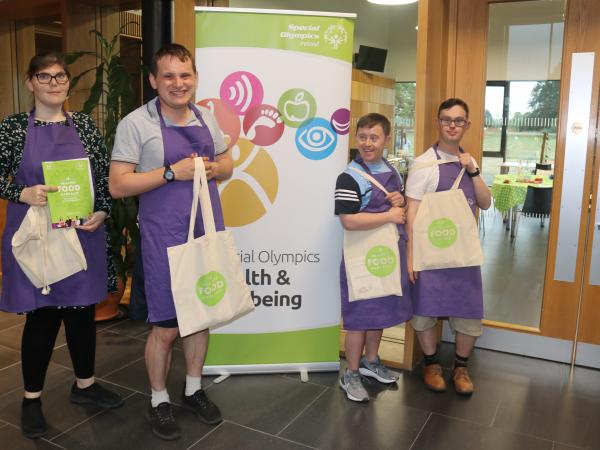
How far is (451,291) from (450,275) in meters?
0.08

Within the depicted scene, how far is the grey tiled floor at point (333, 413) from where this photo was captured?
2270 millimetres

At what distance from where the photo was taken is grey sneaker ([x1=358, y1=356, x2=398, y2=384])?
2.82 metres

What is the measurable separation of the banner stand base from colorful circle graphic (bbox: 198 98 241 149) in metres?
1.14

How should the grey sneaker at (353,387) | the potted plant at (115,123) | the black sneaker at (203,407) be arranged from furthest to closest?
the potted plant at (115,123) < the grey sneaker at (353,387) < the black sneaker at (203,407)

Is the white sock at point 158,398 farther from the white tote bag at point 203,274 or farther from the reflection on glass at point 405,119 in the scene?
the reflection on glass at point 405,119

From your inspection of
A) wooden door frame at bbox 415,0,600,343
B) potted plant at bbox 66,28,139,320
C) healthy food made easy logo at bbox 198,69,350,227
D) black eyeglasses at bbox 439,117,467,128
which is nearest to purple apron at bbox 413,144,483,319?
black eyeglasses at bbox 439,117,467,128

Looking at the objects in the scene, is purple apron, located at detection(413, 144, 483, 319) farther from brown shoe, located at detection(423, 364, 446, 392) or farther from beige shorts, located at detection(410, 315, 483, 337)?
brown shoe, located at detection(423, 364, 446, 392)

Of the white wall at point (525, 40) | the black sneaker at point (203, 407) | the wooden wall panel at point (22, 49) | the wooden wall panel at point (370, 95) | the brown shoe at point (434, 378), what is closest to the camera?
the black sneaker at point (203, 407)

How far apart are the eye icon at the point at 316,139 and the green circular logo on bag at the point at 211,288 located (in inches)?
32.6

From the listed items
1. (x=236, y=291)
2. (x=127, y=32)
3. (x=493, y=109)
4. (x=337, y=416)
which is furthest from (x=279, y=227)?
(x=127, y=32)

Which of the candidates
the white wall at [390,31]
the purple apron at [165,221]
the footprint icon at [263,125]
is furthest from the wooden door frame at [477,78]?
the white wall at [390,31]

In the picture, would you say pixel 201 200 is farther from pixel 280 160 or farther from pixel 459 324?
pixel 459 324

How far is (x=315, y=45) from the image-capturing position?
102 inches

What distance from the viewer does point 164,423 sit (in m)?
2.30
